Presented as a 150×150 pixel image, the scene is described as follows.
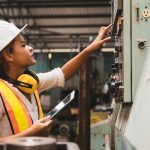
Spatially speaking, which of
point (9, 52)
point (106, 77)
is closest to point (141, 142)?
point (9, 52)

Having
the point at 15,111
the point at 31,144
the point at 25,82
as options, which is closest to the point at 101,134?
the point at 25,82

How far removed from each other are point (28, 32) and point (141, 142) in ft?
28.8

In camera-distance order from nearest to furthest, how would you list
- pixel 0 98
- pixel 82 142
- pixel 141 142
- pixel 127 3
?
pixel 141 142 < pixel 0 98 < pixel 127 3 < pixel 82 142

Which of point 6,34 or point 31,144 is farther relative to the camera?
point 6,34

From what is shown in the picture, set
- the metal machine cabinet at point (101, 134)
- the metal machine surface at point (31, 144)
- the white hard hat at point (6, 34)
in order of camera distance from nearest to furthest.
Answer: the metal machine surface at point (31, 144)
the white hard hat at point (6, 34)
the metal machine cabinet at point (101, 134)

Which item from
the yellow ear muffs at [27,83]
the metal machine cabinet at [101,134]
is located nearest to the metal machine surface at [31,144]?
the yellow ear muffs at [27,83]

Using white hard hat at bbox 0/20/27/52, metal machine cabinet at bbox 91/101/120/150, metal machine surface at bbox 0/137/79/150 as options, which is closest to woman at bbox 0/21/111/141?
white hard hat at bbox 0/20/27/52

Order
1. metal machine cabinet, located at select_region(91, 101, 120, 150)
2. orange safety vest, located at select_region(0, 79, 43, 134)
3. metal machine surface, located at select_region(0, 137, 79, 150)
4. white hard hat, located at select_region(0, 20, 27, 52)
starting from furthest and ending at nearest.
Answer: metal machine cabinet, located at select_region(91, 101, 120, 150), white hard hat, located at select_region(0, 20, 27, 52), orange safety vest, located at select_region(0, 79, 43, 134), metal machine surface, located at select_region(0, 137, 79, 150)

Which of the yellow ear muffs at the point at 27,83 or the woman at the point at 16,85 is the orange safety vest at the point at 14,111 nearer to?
the woman at the point at 16,85

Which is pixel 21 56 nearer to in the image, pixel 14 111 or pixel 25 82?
pixel 25 82

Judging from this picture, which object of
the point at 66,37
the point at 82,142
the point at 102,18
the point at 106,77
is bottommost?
the point at 106,77

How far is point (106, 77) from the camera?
39.2 ft

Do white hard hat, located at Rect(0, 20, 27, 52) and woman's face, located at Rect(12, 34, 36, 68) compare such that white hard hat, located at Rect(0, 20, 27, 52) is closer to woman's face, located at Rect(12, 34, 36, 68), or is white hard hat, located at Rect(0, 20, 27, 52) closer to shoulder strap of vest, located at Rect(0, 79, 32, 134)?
woman's face, located at Rect(12, 34, 36, 68)

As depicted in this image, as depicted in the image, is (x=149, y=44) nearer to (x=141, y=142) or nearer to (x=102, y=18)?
(x=141, y=142)
